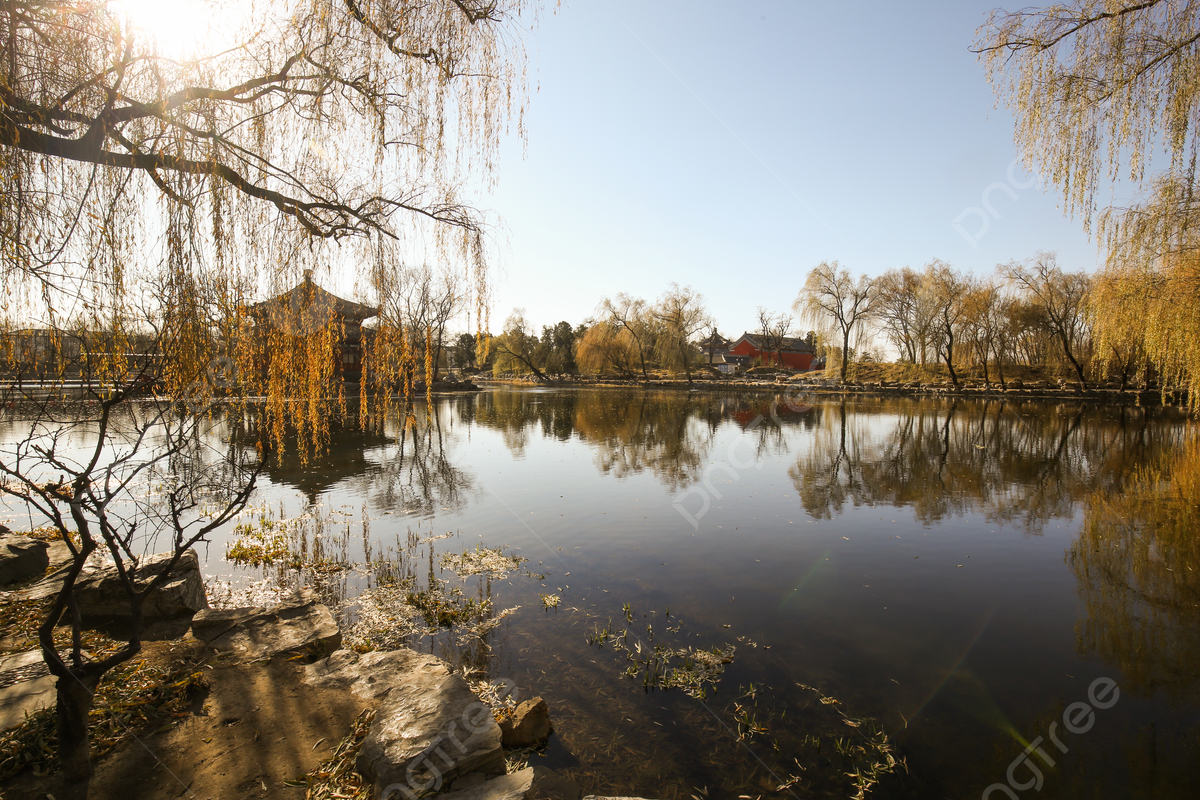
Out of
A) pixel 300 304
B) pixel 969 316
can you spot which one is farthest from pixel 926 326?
pixel 300 304

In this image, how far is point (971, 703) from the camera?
4797 millimetres

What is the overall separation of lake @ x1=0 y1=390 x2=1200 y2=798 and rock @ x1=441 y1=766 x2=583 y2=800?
7.2 inches

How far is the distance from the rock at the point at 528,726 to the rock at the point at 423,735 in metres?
0.58

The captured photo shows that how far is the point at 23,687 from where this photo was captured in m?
3.86

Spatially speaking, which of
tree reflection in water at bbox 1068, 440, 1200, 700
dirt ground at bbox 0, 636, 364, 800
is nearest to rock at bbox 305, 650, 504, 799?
dirt ground at bbox 0, 636, 364, 800

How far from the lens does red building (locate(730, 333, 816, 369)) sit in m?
84.3

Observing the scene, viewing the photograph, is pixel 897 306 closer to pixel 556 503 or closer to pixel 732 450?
pixel 732 450

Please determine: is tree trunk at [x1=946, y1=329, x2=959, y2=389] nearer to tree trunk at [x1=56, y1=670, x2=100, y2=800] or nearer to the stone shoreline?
the stone shoreline

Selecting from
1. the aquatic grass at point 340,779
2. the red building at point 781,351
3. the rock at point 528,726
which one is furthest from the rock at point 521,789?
the red building at point 781,351

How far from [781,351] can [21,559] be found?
86.0 m

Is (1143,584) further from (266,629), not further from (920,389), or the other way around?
(920,389)

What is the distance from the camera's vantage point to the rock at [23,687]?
141 inches

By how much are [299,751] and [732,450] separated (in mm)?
15943

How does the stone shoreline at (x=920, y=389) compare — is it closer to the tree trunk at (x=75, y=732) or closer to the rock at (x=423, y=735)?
the rock at (x=423, y=735)
